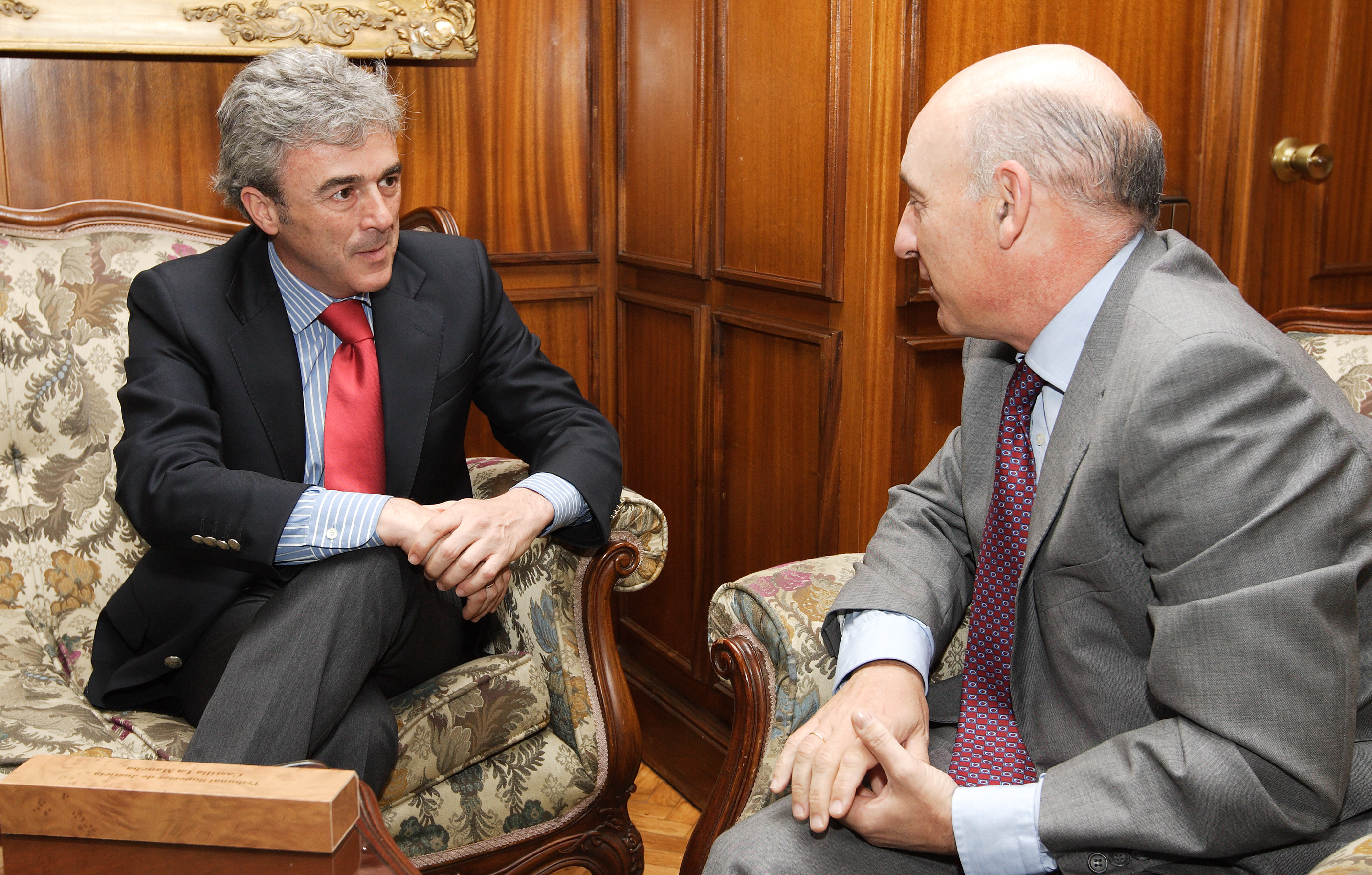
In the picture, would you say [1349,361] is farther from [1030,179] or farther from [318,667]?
[318,667]

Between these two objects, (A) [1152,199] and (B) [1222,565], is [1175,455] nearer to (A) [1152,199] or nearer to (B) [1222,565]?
(B) [1222,565]

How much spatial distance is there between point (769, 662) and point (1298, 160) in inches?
69.0

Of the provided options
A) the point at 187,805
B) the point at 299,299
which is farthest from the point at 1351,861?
the point at 299,299

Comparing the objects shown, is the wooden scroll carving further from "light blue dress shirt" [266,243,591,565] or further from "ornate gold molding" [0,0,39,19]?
"light blue dress shirt" [266,243,591,565]

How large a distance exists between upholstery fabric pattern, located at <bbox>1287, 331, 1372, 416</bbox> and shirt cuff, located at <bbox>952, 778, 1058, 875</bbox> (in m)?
0.79

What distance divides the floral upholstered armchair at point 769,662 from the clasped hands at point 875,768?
11 cm

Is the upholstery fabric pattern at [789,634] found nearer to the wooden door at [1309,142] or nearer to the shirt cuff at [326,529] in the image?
the shirt cuff at [326,529]

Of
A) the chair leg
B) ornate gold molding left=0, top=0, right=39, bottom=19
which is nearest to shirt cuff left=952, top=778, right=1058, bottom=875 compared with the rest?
the chair leg

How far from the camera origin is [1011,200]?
3.90ft

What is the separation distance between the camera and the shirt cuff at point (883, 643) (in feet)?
4.25

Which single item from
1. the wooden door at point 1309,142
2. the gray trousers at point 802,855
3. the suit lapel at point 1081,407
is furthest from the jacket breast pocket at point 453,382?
the wooden door at point 1309,142

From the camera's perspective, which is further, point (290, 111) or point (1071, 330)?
point (290, 111)

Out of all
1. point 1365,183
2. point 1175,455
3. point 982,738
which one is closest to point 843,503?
point 982,738

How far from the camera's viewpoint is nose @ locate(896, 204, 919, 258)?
1.31m
